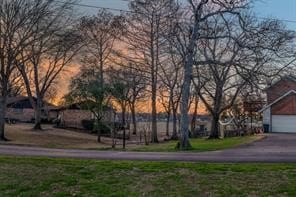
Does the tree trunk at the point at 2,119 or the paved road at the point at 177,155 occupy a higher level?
the tree trunk at the point at 2,119

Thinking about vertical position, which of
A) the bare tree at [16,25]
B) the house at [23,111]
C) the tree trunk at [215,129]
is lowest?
the tree trunk at [215,129]

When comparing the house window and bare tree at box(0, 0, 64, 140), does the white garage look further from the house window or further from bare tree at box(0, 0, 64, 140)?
the house window

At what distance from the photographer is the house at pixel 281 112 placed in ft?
213

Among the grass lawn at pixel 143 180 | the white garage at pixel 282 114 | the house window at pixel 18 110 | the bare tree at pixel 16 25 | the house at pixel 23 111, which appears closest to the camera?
the grass lawn at pixel 143 180

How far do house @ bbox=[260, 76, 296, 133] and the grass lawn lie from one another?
165 ft

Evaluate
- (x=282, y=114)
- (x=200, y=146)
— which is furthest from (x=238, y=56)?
(x=282, y=114)

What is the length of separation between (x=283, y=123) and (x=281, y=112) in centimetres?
144

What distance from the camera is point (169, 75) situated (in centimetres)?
5569

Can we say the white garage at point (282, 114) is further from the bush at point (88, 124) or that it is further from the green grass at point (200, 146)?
the green grass at point (200, 146)

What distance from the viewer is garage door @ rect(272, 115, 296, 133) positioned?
64.8 m

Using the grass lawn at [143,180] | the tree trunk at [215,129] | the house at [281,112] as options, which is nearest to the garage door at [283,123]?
the house at [281,112]

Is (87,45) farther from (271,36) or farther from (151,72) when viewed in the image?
(271,36)

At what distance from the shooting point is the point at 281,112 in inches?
2606

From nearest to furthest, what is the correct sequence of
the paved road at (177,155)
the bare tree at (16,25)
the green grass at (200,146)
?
1. the paved road at (177,155)
2. the green grass at (200,146)
3. the bare tree at (16,25)
